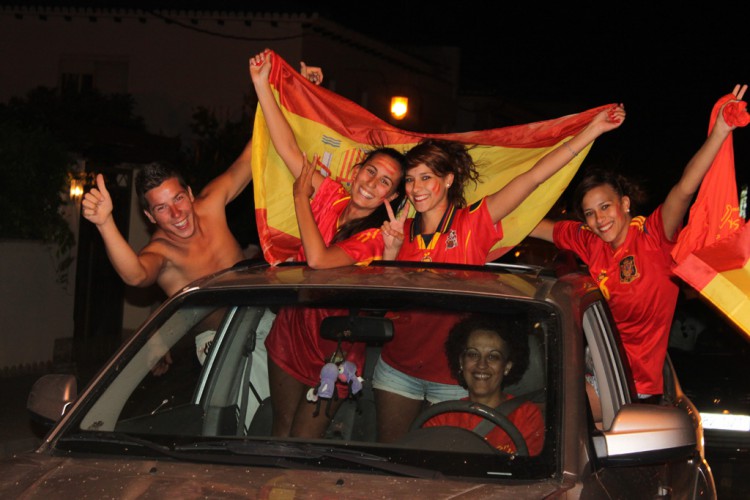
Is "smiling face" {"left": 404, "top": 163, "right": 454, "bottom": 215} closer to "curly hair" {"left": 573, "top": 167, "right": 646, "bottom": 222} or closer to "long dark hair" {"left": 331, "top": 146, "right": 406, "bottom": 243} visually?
"long dark hair" {"left": 331, "top": 146, "right": 406, "bottom": 243}

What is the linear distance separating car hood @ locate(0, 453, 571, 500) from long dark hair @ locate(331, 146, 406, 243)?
2.22 meters

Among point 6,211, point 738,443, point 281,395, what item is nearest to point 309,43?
point 6,211

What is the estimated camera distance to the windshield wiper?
133 inches

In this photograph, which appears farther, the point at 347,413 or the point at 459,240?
the point at 459,240

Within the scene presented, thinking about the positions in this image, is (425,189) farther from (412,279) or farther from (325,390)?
(325,390)

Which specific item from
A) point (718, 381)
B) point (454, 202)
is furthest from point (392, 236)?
point (718, 381)

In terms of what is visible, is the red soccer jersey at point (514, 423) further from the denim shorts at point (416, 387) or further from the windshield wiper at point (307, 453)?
the windshield wiper at point (307, 453)

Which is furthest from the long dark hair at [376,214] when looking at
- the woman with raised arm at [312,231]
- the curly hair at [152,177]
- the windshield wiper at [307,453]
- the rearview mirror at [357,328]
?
the windshield wiper at [307,453]

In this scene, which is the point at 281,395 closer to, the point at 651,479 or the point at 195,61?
the point at 651,479

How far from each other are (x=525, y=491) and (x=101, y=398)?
1568 millimetres

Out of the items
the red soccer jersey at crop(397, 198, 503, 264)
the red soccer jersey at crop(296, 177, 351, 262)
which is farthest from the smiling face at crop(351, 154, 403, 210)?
the red soccer jersey at crop(397, 198, 503, 264)

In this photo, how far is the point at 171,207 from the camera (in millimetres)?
5621

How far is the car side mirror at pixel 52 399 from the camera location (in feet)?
12.7

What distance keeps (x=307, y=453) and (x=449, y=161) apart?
8.10 ft
